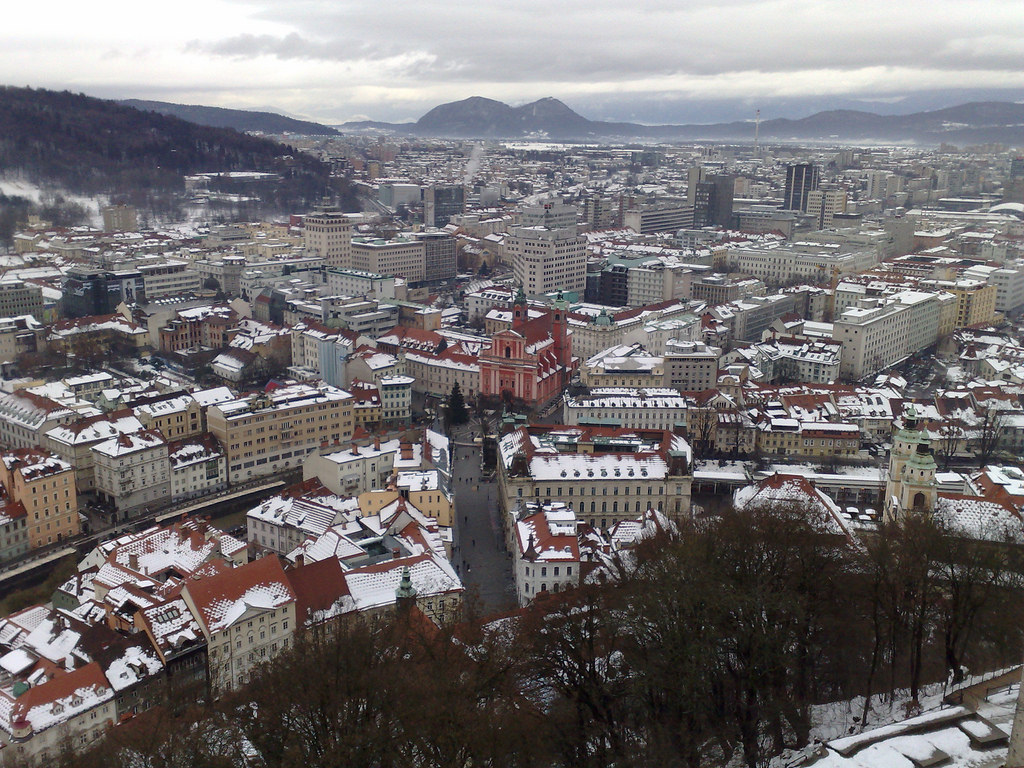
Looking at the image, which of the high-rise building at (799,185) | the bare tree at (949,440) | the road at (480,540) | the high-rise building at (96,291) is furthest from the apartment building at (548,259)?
the high-rise building at (799,185)

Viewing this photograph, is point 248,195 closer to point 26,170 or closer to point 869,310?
point 26,170

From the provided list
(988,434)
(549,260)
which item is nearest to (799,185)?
(549,260)

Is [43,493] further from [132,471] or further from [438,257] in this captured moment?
[438,257]

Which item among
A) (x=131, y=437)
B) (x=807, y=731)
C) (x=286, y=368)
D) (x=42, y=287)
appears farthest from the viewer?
(x=42, y=287)

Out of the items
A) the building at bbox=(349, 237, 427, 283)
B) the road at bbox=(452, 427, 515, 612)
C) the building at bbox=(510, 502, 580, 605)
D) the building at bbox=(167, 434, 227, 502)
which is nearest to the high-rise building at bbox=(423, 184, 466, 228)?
the building at bbox=(349, 237, 427, 283)

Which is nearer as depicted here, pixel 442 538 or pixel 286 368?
pixel 442 538

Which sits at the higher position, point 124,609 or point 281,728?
point 281,728

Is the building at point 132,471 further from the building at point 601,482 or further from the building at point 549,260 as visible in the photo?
the building at point 549,260

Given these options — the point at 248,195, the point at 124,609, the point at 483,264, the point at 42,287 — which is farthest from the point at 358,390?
the point at 248,195
